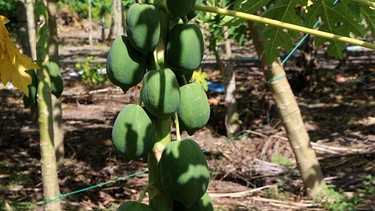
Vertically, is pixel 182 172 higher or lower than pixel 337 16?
lower

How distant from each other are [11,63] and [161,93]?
438mm

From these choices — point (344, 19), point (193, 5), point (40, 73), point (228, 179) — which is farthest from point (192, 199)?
point (228, 179)

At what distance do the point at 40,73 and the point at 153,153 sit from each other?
1291 mm

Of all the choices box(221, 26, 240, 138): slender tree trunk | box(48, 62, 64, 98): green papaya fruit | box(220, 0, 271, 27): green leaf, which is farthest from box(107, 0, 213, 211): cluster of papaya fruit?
box(221, 26, 240, 138): slender tree trunk

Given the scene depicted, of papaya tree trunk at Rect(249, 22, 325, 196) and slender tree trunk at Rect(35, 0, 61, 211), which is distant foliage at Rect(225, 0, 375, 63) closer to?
slender tree trunk at Rect(35, 0, 61, 211)

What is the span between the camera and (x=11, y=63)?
1235 millimetres

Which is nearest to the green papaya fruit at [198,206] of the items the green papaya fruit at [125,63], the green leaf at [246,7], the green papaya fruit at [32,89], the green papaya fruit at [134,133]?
the green papaya fruit at [134,133]

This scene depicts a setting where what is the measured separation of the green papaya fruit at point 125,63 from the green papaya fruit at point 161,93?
0.03 m

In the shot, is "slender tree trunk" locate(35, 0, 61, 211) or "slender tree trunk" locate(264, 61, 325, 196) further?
"slender tree trunk" locate(264, 61, 325, 196)

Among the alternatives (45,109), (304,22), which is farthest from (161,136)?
(45,109)

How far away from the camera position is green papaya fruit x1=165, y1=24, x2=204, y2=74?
100cm

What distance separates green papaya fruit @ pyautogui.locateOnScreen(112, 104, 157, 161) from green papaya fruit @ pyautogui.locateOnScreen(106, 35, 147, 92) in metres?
0.05

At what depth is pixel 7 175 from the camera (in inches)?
178

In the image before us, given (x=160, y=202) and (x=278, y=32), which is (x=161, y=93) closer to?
(x=160, y=202)
